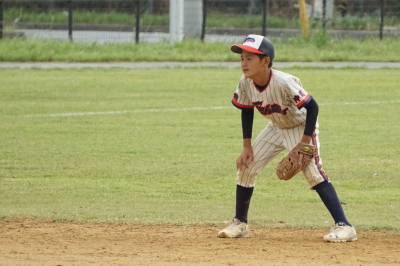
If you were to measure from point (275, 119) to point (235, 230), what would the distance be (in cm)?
97

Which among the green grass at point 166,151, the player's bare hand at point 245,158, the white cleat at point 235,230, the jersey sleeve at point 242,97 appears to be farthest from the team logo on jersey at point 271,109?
the green grass at point 166,151

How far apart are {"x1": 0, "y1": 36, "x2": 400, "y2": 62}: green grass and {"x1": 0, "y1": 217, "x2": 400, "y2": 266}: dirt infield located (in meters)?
15.1

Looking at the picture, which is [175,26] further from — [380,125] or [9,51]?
[380,125]

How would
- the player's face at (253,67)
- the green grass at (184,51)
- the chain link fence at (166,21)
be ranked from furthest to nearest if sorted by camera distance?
the chain link fence at (166,21), the green grass at (184,51), the player's face at (253,67)

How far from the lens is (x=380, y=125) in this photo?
1225 cm

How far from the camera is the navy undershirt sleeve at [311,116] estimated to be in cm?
545

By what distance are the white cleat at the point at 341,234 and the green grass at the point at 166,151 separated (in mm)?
618

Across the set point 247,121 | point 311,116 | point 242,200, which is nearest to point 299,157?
point 311,116

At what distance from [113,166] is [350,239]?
436cm

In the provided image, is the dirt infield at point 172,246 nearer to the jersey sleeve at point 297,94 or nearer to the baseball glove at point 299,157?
the baseball glove at point 299,157

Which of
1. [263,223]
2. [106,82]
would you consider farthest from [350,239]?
[106,82]

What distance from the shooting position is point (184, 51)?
22562 millimetres

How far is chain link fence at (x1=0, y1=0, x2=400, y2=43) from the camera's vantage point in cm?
2433

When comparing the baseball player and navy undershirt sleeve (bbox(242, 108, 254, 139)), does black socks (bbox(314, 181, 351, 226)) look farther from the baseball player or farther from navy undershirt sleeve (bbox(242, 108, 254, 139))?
navy undershirt sleeve (bbox(242, 108, 254, 139))
